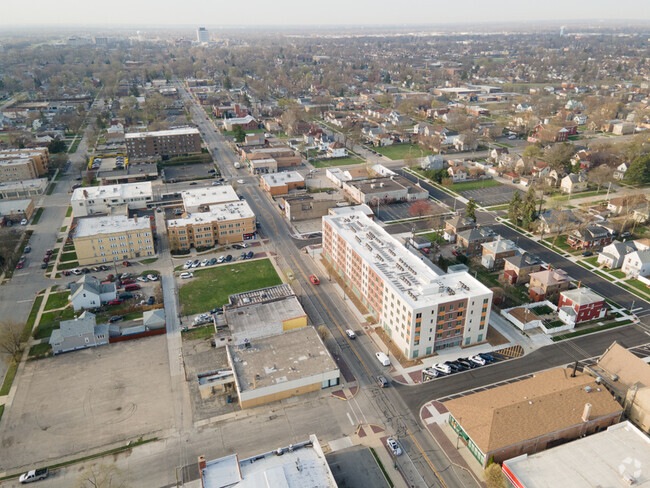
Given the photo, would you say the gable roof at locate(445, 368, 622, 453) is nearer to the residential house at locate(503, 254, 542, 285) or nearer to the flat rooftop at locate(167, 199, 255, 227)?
the residential house at locate(503, 254, 542, 285)

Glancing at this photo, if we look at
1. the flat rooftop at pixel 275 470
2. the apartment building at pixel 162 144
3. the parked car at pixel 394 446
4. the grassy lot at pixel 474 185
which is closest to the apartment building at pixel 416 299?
the parked car at pixel 394 446

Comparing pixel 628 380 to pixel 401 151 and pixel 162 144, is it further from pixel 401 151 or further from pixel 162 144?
pixel 162 144

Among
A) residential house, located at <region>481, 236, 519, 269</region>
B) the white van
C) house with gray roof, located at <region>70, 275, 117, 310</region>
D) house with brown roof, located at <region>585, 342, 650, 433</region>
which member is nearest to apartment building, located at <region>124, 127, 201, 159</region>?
house with gray roof, located at <region>70, 275, 117, 310</region>

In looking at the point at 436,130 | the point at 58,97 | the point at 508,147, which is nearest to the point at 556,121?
the point at 508,147

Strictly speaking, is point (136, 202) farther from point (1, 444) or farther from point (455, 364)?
point (455, 364)

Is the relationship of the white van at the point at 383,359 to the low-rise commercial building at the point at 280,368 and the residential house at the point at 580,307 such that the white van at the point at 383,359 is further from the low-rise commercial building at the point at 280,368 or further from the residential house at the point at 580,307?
the residential house at the point at 580,307

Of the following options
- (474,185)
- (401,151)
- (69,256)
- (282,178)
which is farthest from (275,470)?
(401,151)

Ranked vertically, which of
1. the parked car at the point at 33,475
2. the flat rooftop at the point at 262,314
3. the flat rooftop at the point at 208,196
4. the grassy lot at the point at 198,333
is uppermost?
the flat rooftop at the point at 208,196
